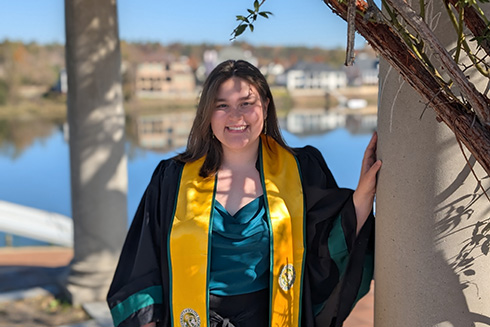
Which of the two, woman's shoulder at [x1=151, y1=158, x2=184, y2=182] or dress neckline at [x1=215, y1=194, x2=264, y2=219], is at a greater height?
woman's shoulder at [x1=151, y1=158, x2=184, y2=182]

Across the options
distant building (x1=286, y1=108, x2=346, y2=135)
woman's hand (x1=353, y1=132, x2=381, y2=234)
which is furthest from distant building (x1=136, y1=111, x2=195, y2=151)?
woman's hand (x1=353, y1=132, x2=381, y2=234)

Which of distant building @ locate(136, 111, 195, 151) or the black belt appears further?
distant building @ locate(136, 111, 195, 151)

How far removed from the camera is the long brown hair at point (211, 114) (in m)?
2.31

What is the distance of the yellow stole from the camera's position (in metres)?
2.24

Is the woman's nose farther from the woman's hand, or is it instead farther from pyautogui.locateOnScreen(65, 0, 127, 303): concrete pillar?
pyautogui.locateOnScreen(65, 0, 127, 303): concrete pillar

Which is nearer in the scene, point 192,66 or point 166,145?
point 166,145

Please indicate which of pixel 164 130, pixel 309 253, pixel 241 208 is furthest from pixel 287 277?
pixel 164 130

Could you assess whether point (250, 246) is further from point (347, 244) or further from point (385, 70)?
point (385, 70)

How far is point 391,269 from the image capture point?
188cm

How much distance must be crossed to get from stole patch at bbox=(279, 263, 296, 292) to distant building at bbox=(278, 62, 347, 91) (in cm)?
5880

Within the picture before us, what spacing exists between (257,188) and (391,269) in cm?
66

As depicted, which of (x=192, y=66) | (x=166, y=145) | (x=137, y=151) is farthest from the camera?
(x=192, y=66)

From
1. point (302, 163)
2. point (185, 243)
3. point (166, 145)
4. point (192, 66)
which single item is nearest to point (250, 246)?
point (185, 243)

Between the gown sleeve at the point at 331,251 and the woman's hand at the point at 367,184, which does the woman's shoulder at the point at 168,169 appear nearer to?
the gown sleeve at the point at 331,251
